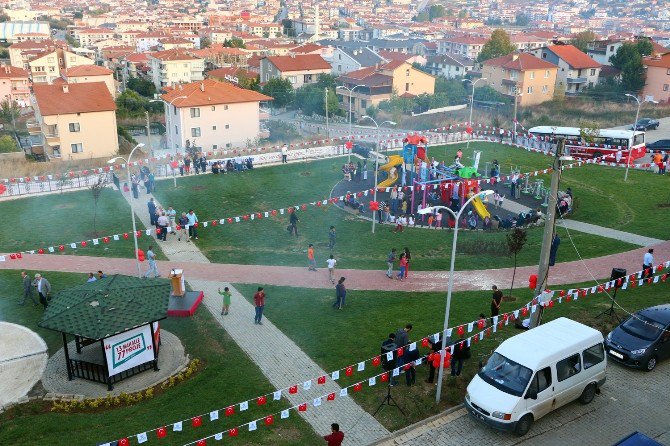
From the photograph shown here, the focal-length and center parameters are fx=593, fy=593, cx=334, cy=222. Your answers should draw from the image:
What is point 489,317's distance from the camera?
19094 millimetres

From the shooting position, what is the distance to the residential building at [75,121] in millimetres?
47812

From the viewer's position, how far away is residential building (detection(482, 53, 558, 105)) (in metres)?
69.4

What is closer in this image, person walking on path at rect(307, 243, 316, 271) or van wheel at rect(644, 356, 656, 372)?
van wheel at rect(644, 356, 656, 372)

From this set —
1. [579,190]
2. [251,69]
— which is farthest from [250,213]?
[251,69]

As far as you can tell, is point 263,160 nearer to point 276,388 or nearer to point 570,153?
point 570,153

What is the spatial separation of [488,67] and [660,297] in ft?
194

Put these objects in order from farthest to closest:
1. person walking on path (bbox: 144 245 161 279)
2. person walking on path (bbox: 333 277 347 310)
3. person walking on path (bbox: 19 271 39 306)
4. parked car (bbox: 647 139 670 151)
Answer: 1. parked car (bbox: 647 139 670 151)
2. person walking on path (bbox: 144 245 161 279)
3. person walking on path (bbox: 19 271 39 306)
4. person walking on path (bbox: 333 277 347 310)

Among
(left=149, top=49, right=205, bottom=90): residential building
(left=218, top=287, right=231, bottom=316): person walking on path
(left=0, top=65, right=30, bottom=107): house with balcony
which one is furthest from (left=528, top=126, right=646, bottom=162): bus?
(left=0, top=65, right=30, bottom=107): house with balcony

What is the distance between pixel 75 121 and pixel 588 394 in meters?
45.3

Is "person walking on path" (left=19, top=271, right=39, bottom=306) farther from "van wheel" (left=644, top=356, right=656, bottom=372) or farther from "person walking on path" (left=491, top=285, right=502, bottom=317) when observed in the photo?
"van wheel" (left=644, top=356, right=656, bottom=372)

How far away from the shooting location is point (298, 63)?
279ft

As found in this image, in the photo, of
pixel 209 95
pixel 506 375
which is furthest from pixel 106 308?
pixel 209 95

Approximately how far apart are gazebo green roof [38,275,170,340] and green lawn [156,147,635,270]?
7.99 metres

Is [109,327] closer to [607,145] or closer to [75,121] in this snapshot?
→ [75,121]
